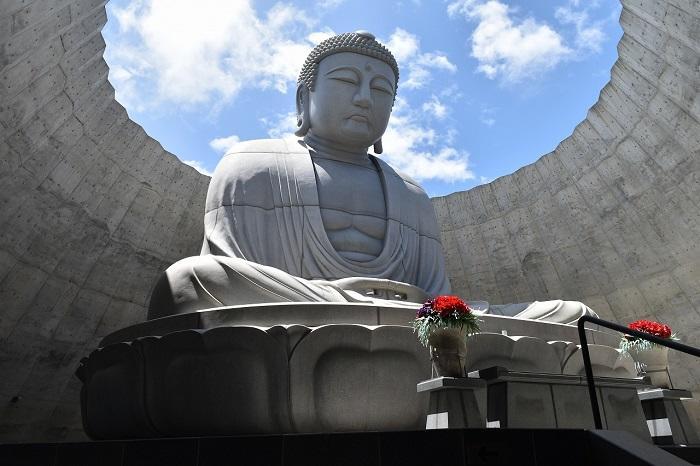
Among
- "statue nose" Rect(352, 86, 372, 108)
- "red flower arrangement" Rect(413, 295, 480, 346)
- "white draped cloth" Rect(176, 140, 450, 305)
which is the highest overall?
"statue nose" Rect(352, 86, 372, 108)

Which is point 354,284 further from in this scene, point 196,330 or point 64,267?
point 64,267

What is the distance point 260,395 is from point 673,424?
2.65 m

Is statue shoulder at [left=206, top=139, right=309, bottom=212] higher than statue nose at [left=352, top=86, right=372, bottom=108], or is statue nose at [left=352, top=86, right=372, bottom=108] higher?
statue nose at [left=352, top=86, right=372, bottom=108]

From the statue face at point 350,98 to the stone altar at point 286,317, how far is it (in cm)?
2

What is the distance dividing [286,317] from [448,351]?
912 mm

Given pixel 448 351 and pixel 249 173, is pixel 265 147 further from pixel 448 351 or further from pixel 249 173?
pixel 448 351

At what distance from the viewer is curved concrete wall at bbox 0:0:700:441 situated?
18.9ft

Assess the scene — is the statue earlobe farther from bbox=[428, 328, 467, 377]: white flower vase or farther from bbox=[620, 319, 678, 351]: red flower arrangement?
bbox=[428, 328, 467, 377]: white flower vase

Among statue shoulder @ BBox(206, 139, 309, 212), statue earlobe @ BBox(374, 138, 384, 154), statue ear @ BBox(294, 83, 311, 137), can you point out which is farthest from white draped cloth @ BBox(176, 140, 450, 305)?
statue earlobe @ BBox(374, 138, 384, 154)

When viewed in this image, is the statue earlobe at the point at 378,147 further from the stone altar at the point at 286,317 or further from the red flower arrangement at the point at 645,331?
the red flower arrangement at the point at 645,331

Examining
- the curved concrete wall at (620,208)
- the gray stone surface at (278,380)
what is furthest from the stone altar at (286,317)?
the curved concrete wall at (620,208)

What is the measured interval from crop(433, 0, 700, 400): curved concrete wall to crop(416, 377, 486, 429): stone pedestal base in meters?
4.48

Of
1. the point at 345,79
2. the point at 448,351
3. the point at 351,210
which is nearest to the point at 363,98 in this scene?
the point at 345,79

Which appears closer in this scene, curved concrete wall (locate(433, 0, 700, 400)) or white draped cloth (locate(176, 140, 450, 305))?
white draped cloth (locate(176, 140, 450, 305))
